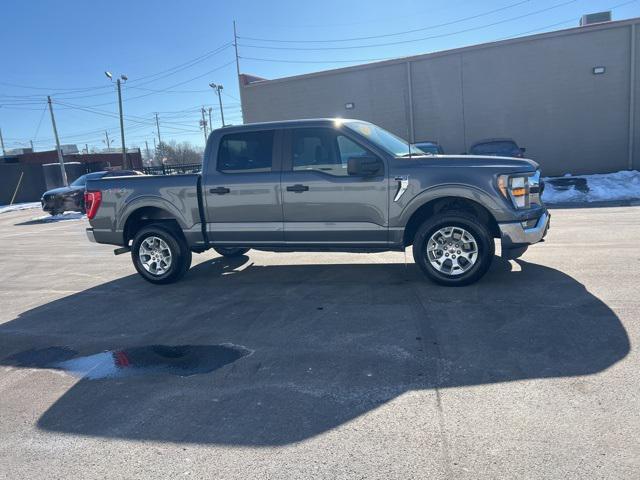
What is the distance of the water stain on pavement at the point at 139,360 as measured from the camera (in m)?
4.43

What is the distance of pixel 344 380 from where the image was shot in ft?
12.9

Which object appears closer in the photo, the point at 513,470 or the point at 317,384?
the point at 513,470

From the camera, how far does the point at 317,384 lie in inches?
154

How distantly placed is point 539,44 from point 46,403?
21.4 metres

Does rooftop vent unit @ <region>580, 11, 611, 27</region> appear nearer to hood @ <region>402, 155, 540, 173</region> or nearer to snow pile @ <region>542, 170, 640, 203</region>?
snow pile @ <region>542, 170, 640, 203</region>

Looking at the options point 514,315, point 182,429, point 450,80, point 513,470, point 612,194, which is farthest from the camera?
point 450,80

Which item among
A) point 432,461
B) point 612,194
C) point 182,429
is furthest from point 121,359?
point 612,194

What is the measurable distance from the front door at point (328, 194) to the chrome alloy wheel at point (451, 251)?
613mm

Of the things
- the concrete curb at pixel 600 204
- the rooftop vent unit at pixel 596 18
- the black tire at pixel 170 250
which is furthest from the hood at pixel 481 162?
the rooftop vent unit at pixel 596 18

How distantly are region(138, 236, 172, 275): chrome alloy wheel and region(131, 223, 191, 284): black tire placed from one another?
0.03 m

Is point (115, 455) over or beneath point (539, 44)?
beneath

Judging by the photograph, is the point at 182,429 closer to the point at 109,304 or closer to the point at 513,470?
the point at 513,470

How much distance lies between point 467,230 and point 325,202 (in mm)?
1749

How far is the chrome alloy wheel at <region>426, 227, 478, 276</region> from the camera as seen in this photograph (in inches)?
237
